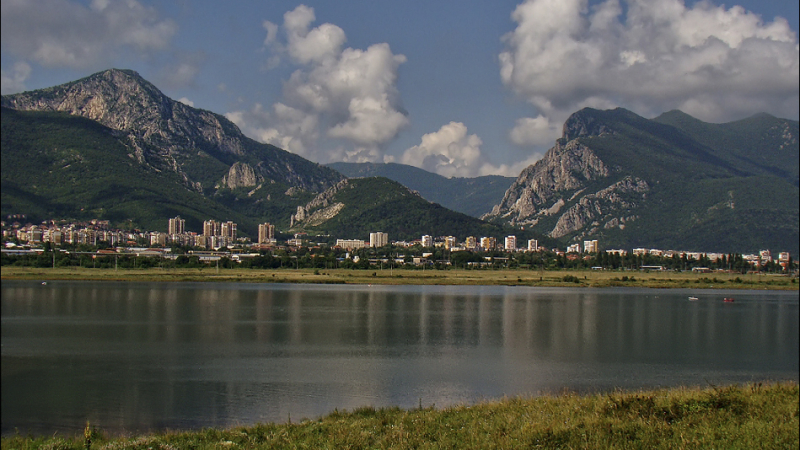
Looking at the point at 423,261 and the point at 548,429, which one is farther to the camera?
the point at 423,261

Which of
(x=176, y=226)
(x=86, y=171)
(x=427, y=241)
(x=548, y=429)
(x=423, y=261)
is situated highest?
(x=86, y=171)

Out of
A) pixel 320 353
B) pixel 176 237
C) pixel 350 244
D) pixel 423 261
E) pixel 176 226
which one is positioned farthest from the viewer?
pixel 350 244

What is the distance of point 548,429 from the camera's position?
10.8 meters

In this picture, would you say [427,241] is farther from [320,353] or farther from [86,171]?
[320,353]

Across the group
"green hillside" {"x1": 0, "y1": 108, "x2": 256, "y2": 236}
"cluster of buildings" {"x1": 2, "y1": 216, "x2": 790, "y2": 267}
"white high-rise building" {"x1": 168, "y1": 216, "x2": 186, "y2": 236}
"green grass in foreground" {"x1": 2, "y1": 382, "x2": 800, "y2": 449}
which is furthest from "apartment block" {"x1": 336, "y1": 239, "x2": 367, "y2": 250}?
"green grass in foreground" {"x1": 2, "y1": 382, "x2": 800, "y2": 449}

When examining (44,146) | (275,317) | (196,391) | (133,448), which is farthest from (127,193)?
(133,448)

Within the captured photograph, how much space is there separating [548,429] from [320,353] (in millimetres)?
19660

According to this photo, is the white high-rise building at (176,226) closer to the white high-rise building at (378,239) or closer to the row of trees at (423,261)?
the row of trees at (423,261)

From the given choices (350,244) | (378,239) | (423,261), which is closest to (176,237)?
(350,244)

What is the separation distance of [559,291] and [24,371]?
66.8 metres

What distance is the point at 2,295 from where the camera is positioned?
28.1m

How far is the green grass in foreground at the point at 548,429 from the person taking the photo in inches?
411

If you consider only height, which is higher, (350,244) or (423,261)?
(350,244)

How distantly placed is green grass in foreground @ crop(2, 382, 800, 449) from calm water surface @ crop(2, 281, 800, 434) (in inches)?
204
